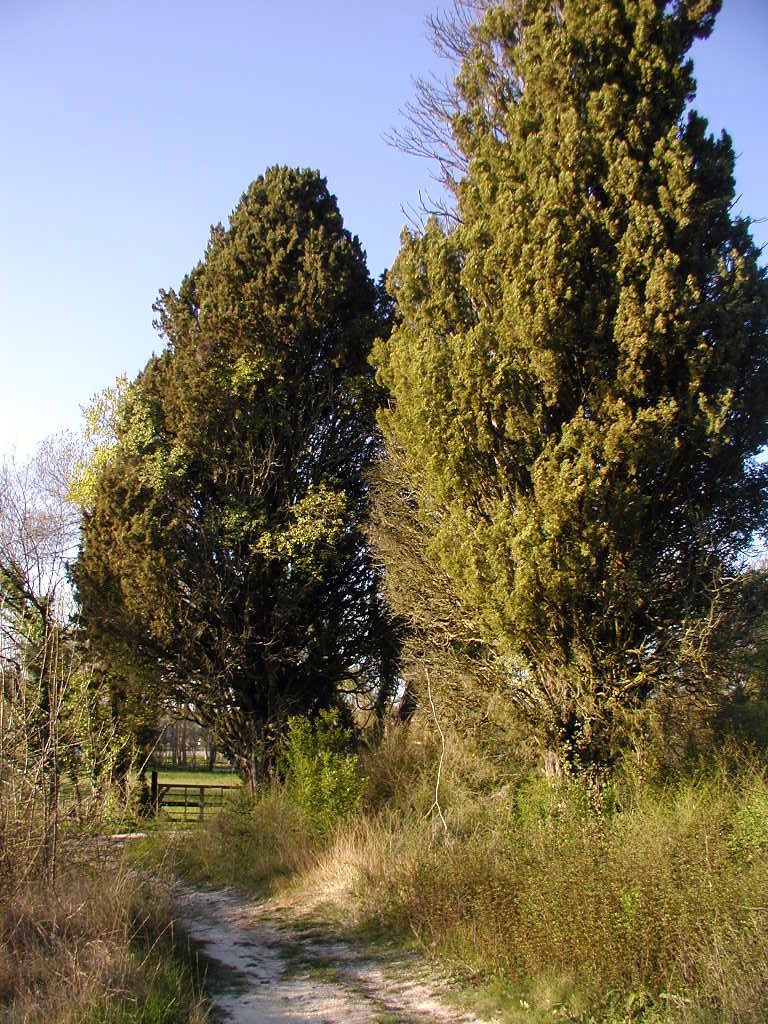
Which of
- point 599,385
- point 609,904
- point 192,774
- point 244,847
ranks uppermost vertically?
point 599,385

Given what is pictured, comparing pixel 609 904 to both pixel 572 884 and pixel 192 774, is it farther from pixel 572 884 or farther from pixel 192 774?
pixel 192 774

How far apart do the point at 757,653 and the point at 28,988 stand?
784cm

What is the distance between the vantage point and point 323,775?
984 centimetres

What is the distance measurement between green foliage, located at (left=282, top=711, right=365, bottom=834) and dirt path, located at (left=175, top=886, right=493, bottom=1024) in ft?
5.23

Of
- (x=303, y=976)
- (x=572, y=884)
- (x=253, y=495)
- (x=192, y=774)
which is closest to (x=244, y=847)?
(x=303, y=976)

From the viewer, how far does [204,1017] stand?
4.66m

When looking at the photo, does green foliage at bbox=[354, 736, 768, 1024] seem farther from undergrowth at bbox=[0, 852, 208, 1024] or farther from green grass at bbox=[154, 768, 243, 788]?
green grass at bbox=[154, 768, 243, 788]

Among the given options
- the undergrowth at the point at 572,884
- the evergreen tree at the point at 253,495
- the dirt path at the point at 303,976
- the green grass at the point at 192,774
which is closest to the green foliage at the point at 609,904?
the undergrowth at the point at 572,884

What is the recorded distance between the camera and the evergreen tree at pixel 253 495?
12750mm

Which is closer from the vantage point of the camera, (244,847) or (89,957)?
(89,957)

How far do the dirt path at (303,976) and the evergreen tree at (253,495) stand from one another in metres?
5.56

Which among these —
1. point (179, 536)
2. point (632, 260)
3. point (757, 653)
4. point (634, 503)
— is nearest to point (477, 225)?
point (632, 260)

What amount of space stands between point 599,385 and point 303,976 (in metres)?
6.62

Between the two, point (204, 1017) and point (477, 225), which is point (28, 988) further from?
point (477, 225)
